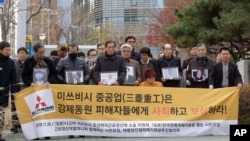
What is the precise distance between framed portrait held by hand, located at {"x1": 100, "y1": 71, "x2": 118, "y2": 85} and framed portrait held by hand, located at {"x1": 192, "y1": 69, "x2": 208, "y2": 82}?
1.69 metres

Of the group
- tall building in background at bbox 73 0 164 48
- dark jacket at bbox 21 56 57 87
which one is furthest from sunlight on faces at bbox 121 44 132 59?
tall building in background at bbox 73 0 164 48

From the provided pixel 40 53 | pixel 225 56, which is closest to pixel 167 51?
pixel 225 56

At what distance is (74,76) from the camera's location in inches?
377

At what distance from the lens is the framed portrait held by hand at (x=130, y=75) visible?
957cm

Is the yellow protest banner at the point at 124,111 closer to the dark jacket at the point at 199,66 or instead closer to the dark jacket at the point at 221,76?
the dark jacket at the point at 221,76

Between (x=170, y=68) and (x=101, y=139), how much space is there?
2343 mm

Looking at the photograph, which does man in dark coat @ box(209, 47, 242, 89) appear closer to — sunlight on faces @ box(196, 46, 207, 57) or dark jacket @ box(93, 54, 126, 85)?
sunlight on faces @ box(196, 46, 207, 57)

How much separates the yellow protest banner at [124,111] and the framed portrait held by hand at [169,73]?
3.24 feet

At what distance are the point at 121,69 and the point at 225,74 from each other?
6.76 feet

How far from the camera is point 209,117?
9.08 m

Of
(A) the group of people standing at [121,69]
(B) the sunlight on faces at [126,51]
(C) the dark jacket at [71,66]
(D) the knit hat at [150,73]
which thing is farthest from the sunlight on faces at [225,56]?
(C) the dark jacket at [71,66]

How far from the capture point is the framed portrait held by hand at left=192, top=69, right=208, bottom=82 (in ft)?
31.9

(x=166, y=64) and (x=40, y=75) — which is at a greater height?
(x=166, y=64)

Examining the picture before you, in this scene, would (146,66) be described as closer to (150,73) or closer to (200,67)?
(150,73)
